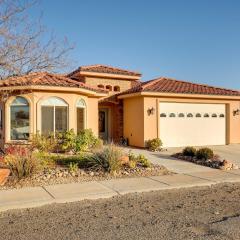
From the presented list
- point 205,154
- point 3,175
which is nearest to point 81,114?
point 205,154

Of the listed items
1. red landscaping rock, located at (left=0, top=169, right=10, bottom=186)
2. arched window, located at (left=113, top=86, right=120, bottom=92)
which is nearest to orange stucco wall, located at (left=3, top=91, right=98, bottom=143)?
arched window, located at (left=113, top=86, right=120, bottom=92)

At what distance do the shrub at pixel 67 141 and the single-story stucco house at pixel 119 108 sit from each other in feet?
2.40

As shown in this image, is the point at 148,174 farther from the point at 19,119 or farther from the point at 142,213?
the point at 19,119

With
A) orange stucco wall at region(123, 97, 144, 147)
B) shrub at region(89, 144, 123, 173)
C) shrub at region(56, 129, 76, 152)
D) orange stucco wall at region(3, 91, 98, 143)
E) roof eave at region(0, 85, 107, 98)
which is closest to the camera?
shrub at region(89, 144, 123, 173)

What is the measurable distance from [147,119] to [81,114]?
3.87 metres

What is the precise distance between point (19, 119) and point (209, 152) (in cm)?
870

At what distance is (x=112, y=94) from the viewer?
73.0ft

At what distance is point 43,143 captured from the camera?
1530 cm

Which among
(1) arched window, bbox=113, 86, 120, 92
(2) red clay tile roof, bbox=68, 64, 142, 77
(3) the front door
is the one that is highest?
(2) red clay tile roof, bbox=68, 64, 142, 77

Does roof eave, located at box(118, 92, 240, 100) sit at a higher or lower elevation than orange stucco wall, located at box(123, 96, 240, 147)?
higher

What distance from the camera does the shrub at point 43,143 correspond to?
50.2 ft

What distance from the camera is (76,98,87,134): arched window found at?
1791cm

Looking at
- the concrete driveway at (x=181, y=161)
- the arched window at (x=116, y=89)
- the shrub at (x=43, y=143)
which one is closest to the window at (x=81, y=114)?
the shrub at (x=43, y=143)

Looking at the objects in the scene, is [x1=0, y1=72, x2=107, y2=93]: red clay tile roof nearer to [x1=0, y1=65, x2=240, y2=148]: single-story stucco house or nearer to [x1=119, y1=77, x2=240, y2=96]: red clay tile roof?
[x1=0, y1=65, x2=240, y2=148]: single-story stucco house
